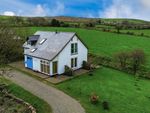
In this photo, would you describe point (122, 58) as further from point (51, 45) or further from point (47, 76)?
point (47, 76)

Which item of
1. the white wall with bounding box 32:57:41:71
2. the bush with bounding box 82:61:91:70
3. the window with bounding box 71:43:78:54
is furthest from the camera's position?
the bush with bounding box 82:61:91:70

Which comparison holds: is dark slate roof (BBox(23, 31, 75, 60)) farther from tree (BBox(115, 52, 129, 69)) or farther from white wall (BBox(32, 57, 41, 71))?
tree (BBox(115, 52, 129, 69))

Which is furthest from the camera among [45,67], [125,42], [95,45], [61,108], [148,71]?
[125,42]

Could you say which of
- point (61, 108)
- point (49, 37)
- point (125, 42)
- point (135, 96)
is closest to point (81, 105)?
point (61, 108)

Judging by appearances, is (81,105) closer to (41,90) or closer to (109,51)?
(41,90)

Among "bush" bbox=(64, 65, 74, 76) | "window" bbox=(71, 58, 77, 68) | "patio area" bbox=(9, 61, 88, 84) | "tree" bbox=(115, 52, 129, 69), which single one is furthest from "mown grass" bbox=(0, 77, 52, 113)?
"tree" bbox=(115, 52, 129, 69)

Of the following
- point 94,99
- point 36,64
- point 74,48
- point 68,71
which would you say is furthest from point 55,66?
point 94,99

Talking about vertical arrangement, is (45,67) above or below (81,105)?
above

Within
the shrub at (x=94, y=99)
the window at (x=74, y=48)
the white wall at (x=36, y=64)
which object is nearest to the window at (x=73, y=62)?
the window at (x=74, y=48)
